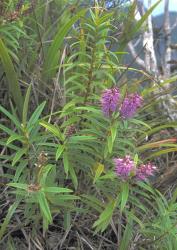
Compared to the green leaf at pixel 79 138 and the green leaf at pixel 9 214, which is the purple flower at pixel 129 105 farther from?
the green leaf at pixel 9 214

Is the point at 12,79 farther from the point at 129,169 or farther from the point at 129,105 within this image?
the point at 129,169

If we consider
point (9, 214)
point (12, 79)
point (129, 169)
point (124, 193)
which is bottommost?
point (9, 214)

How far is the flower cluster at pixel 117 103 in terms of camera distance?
6.34ft

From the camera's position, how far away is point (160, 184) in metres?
2.63

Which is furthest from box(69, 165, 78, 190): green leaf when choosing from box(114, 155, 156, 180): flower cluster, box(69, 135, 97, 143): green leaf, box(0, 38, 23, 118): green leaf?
box(0, 38, 23, 118): green leaf

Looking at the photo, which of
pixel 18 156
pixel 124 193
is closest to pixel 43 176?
pixel 18 156

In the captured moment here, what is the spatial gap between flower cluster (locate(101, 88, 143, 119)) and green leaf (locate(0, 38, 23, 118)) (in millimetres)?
635

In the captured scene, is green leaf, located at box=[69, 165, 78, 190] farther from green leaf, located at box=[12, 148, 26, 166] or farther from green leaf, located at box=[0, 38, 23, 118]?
green leaf, located at box=[0, 38, 23, 118]

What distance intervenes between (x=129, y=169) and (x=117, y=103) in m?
0.25

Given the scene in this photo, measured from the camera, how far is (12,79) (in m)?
2.51

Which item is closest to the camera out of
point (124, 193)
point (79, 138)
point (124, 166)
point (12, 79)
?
point (124, 166)

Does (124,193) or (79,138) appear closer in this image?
(124,193)

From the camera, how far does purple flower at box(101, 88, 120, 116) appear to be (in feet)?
6.33

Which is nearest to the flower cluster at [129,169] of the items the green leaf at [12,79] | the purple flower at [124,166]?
the purple flower at [124,166]
